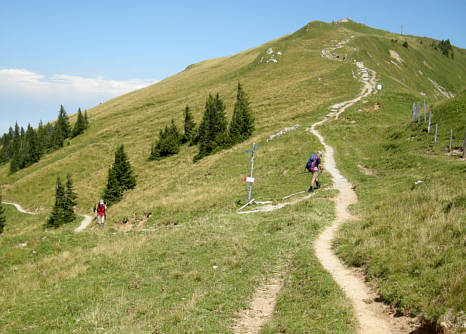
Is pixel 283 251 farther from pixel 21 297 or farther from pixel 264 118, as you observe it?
pixel 264 118

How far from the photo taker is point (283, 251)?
39.1ft

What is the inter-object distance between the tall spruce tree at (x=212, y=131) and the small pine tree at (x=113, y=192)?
45.3ft

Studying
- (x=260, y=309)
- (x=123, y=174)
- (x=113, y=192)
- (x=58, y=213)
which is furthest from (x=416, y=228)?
(x=123, y=174)

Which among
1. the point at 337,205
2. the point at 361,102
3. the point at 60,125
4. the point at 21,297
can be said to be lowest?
the point at 337,205

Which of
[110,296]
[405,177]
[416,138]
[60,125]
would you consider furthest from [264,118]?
[60,125]

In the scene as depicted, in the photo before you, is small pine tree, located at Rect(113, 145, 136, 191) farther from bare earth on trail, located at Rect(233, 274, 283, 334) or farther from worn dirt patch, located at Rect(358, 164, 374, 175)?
bare earth on trail, located at Rect(233, 274, 283, 334)

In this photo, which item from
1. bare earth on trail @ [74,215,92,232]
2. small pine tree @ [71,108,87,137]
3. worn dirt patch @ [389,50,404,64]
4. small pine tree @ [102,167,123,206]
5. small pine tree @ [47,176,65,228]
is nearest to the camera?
bare earth on trail @ [74,215,92,232]

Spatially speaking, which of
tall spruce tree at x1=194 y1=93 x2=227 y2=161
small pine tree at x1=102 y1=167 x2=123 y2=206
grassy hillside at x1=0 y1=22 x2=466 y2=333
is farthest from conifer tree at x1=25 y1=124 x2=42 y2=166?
tall spruce tree at x1=194 y1=93 x2=227 y2=161

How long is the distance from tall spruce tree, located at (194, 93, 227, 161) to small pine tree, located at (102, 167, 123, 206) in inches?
543

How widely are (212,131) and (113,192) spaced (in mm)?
20767

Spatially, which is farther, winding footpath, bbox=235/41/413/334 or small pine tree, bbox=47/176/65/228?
small pine tree, bbox=47/176/65/228

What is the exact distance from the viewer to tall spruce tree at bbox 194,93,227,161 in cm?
5603

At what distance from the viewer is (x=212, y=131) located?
60.9 meters

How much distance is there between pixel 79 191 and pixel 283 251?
59.0 m
